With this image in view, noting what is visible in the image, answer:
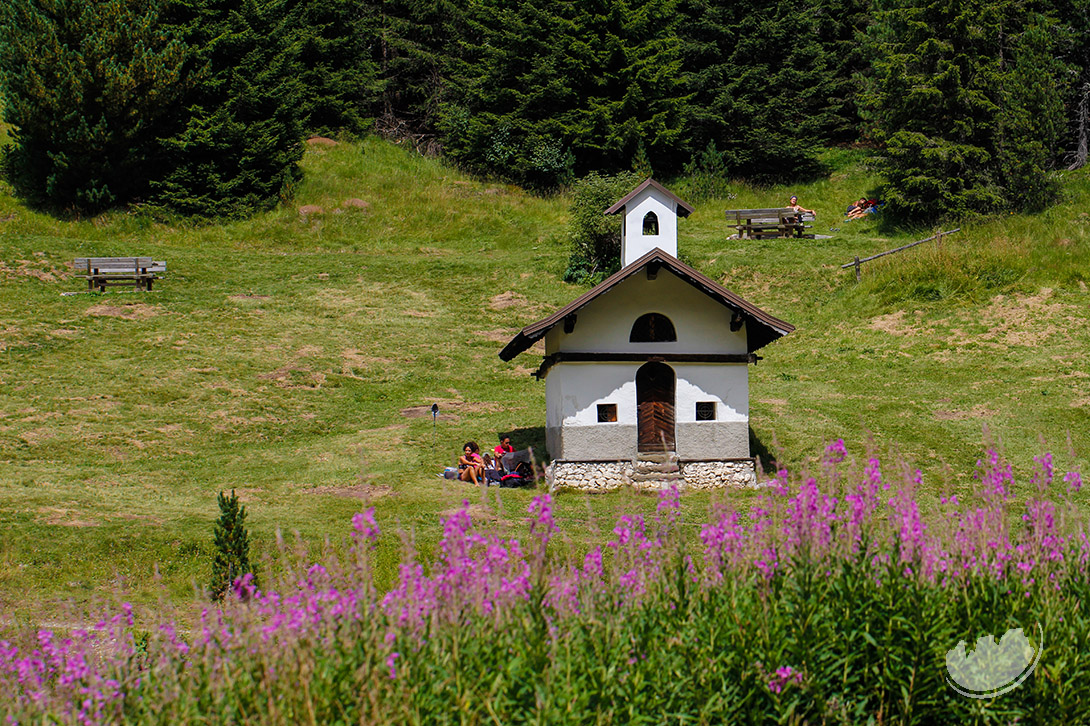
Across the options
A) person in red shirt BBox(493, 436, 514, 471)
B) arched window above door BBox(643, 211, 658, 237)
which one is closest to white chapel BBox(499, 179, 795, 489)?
person in red shirt BBox(493, 436, 514, 471)

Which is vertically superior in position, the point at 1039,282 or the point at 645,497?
the point at 1039,282

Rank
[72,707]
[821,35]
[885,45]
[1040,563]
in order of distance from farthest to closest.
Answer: [821,35] → [885,45] → [1040,563] → [72,707]

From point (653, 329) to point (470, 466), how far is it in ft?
17.0

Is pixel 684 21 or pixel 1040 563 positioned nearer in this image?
pixel 1040 563

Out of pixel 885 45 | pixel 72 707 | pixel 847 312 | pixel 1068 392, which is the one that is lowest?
pixel 72 707

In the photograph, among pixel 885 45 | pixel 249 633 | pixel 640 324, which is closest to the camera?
pixel 249 633

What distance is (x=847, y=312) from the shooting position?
3569 cm

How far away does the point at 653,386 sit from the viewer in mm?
23516

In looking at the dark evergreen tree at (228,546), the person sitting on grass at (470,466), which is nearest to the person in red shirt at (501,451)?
the person sitting on grass at (470,466)

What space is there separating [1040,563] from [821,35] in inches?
2405

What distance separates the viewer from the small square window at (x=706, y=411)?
2328 cm

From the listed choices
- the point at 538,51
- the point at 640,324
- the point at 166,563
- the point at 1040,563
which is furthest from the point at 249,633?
the point at 538,51

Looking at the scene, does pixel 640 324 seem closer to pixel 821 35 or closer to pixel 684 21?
pixel 684 21

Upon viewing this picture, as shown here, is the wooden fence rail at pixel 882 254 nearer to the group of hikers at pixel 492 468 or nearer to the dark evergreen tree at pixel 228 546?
the group of hikers at pixel 492 468
